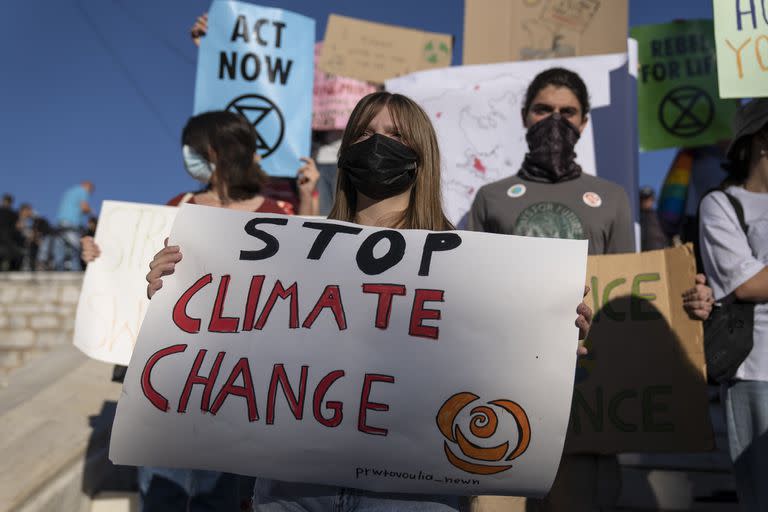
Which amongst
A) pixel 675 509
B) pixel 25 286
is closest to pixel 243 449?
pixel 675 509

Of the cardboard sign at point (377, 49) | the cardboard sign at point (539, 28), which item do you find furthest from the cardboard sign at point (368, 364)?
the cardboard sign at point (377, 49)

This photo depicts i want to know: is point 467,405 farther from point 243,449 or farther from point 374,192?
point 374,192

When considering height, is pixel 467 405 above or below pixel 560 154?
below

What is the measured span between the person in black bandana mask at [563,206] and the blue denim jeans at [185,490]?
3.09 feet

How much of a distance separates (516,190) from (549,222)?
0.70 ft

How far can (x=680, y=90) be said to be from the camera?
461 centimetres

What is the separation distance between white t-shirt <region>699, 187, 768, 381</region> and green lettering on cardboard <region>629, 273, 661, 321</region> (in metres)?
0.19

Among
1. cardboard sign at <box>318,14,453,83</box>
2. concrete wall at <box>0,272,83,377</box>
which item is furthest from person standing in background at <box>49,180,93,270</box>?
cardboard sign at <box>318,14,453,83</box>

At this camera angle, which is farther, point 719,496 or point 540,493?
point 719,496

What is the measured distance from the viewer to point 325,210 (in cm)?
527

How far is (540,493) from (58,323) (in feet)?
28.5

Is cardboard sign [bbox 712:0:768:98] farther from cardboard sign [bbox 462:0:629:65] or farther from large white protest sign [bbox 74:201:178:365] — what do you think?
large white protest sign [bbox 74:201:178:365]

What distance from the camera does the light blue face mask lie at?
2844 mm

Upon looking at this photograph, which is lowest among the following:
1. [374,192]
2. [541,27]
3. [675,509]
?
[675,509]
